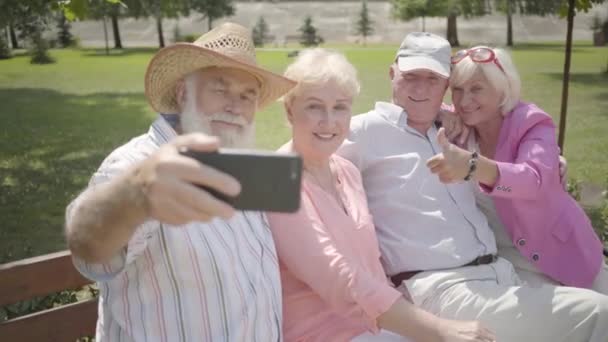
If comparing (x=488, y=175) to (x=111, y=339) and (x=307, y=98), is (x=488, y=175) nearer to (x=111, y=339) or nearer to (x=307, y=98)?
(x=307, y=98)

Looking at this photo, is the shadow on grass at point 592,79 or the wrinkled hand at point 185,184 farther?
the shadow on grass at point 592,79

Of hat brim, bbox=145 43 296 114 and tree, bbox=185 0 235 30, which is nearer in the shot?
hat brim, bbox=145 43 296 114

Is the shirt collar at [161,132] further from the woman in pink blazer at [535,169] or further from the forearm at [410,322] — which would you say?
the woman in pink blazer at [535,169]

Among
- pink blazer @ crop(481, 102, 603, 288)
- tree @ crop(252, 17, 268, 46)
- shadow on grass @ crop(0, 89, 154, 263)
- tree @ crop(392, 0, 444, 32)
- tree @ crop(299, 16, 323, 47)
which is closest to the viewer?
pink blazer @ crop(481, 102, 603, 288)

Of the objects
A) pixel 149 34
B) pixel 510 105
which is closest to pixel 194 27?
pixel 149 34

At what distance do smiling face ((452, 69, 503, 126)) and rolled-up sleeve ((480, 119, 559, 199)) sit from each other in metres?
0.20

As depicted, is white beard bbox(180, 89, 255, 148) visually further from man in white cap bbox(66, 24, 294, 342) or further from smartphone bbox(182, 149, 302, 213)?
smartphone bbox(182, 149, 302, 213)

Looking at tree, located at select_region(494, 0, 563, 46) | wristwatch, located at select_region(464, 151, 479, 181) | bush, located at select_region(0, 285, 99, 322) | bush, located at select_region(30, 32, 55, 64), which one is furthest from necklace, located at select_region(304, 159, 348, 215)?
bush, located at select_region(30, 32, 55, 64)

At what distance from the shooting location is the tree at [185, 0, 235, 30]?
2083 inches

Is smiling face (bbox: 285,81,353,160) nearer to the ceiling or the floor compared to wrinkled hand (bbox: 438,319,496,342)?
nearer to the ceiling

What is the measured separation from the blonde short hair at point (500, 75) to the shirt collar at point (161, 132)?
1.40 meters

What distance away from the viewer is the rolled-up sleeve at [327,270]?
2.28 metres

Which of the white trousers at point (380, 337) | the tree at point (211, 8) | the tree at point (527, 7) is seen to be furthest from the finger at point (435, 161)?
the tree at point (211, 8)

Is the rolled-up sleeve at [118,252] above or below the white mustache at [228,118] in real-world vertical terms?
below
